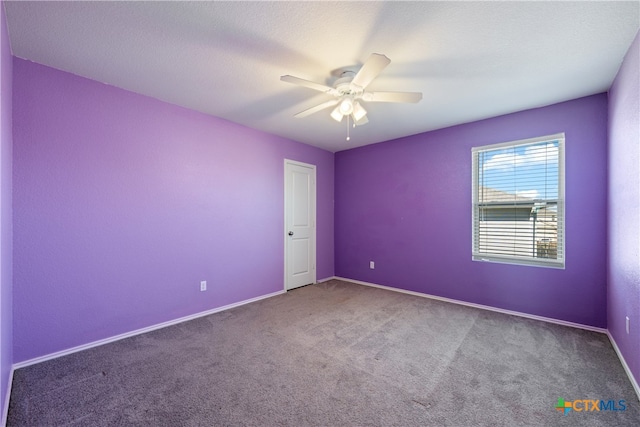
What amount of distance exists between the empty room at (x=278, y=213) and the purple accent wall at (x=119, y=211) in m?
0.02

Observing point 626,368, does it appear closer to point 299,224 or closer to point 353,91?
point 353,91

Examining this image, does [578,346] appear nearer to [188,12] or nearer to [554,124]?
[554,124]

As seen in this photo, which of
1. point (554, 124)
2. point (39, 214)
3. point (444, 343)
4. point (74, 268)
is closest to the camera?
point (39, 214)

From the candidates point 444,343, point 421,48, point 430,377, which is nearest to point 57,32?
point 421,48

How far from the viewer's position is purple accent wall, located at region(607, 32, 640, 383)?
74.5 inches

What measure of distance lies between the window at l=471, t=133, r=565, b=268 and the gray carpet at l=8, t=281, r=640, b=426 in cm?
84

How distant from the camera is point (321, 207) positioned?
5.04 metres

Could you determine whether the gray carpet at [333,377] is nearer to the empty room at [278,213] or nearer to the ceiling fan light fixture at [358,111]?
the empty room at [278,213]

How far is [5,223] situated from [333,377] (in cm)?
250

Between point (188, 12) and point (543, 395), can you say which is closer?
point (188, 12)

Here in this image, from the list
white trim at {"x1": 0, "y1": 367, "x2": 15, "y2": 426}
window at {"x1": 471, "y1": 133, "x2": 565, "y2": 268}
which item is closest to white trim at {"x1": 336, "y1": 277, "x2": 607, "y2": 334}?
window at {"x1": 471, "y1": 133, "x2": 565, "y2": 268}

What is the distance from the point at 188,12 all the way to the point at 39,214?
2.07 m

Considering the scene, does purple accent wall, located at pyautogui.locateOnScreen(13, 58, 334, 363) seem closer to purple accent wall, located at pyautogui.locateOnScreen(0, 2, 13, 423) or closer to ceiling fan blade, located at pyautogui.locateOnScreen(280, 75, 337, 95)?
purple accent wall, located at pyautogui.locateOnScreen(0, 2, 13, 423)

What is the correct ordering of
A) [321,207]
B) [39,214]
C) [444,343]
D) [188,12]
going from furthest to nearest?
[321,207], [444,343], [39,214], [188,12]
